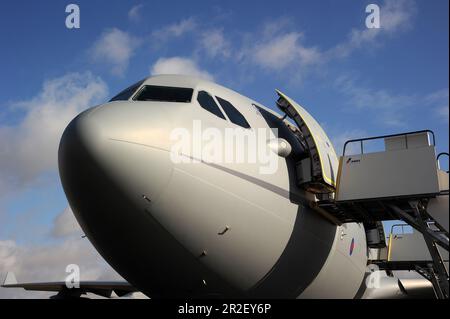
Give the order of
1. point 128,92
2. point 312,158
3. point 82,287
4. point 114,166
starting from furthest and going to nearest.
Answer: point 82,287
point 128,92
point 312,158
point 114,166

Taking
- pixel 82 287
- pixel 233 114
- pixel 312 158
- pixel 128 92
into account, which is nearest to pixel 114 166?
pixel 233 114

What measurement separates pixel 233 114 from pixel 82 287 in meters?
13.0

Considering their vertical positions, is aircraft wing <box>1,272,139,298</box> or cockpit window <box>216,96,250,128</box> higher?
cockpit window <box>216,96,250,128</box>

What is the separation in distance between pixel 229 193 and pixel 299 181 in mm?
2049

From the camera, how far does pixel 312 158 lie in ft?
30.5

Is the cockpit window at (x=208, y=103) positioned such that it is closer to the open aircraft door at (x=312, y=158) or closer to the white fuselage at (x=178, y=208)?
the white fuselage at (x=178, y=208)

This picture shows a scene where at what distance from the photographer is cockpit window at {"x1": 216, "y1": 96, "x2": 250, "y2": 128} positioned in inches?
352

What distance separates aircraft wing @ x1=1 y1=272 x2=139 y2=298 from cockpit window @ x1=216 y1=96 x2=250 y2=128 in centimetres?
1111

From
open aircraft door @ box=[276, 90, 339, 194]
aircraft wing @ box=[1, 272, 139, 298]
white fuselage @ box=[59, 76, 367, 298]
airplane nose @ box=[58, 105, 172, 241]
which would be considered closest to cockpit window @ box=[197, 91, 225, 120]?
white fuselage @ box=[59, 76, 367, 298]

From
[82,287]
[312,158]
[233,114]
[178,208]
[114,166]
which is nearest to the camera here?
[114,166]

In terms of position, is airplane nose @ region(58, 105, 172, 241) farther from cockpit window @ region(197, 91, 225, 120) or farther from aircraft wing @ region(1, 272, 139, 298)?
aircraft wing @ region(1, 272, 139, 298)

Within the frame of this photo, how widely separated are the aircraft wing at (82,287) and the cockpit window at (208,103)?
11191 mm

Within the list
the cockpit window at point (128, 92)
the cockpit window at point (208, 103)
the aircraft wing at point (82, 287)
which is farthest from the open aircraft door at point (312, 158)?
the aircraft wing at point (82, 287)

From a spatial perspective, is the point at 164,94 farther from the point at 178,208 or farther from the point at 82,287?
the point at 82,287
